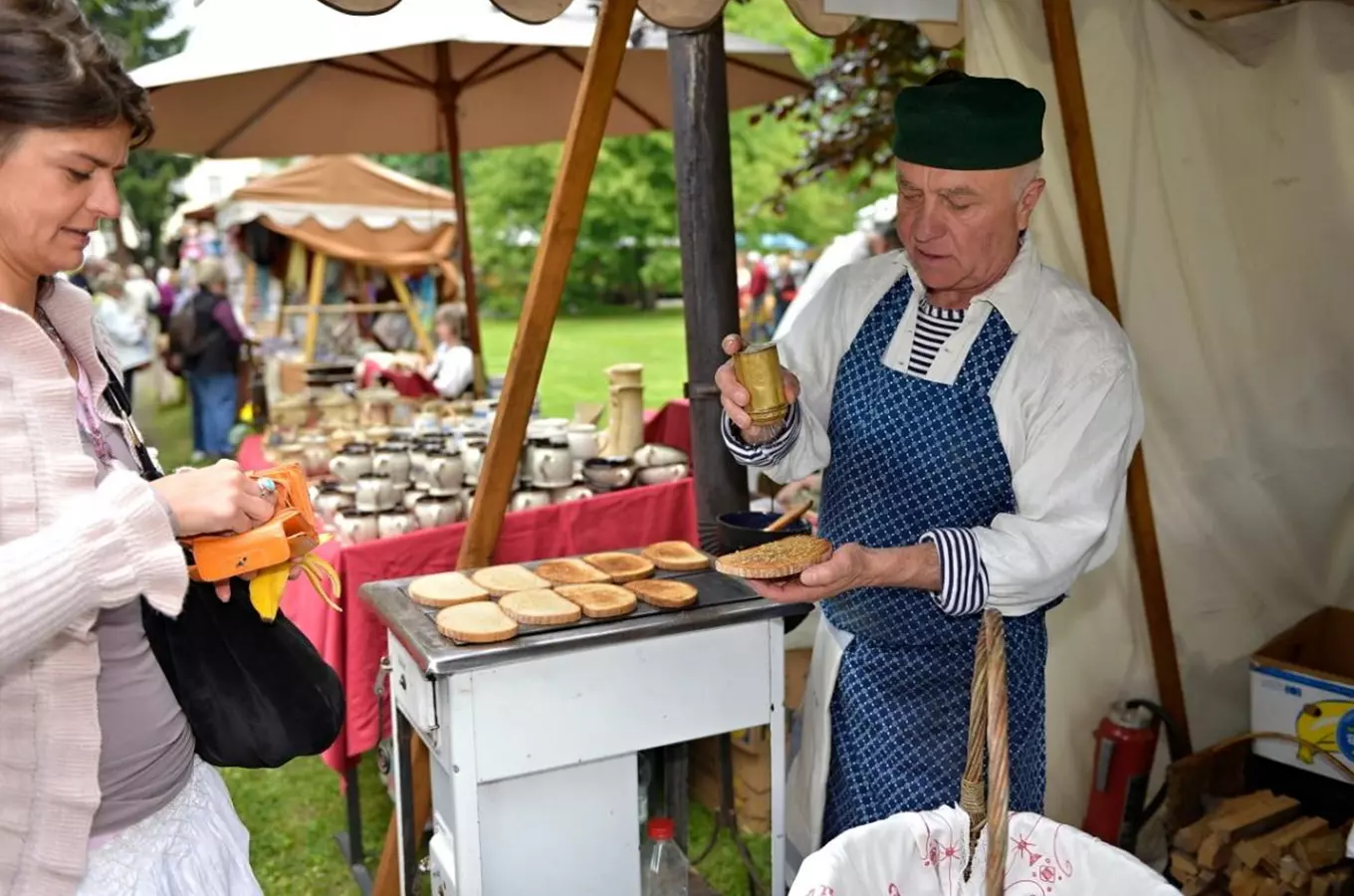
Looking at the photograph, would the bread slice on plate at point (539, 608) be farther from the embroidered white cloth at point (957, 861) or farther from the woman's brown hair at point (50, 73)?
the woman's brown hair at point (50, 73)

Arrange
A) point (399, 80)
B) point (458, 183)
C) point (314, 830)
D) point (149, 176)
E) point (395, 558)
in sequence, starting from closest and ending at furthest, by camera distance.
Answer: point (395, 558) < point (314, 830) < point (399, 80) < point (458, 183) < point (149, 176)

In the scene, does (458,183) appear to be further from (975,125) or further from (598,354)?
(598,354)

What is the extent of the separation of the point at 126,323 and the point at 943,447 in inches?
376

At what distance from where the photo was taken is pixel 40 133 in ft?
3.79

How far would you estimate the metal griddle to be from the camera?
182 centimetres

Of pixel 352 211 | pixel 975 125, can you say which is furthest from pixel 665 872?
pixel 352 211

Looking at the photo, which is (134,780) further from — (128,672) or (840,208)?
(840,208)

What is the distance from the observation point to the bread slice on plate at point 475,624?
72.6 inches

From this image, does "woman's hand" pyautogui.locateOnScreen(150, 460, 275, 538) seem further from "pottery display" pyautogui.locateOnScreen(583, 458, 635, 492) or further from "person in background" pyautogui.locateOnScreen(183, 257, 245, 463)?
"person in background" pyautogui.locateOnScreen(183, 257, 245, 463)

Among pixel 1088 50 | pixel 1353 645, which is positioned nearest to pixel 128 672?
pixel 1088 50

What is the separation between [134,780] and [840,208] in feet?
74.9

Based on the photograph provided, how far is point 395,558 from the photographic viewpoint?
297cm

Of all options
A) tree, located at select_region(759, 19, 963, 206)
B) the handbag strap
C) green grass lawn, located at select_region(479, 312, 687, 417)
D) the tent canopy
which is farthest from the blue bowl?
the tent canopy

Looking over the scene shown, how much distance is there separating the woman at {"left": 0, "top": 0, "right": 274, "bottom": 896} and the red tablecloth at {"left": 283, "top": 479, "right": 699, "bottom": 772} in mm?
1222
